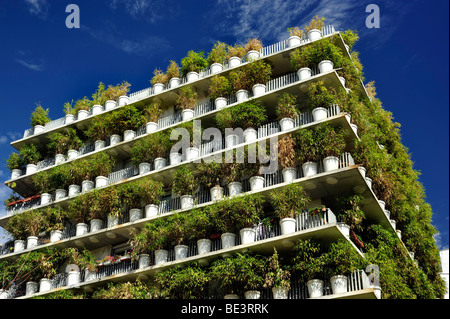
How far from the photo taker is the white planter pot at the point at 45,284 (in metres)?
28.3


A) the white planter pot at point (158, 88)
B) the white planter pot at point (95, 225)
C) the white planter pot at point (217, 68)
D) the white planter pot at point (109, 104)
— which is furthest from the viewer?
the white planter pot at point (109, 104)

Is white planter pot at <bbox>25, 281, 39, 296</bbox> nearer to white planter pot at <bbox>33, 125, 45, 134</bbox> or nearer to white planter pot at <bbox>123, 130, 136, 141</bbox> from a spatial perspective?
white planter pot at <bbox>123, 130, 136, 141</bbox>

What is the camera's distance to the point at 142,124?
105 feet

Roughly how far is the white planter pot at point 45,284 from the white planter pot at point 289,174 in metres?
11.9

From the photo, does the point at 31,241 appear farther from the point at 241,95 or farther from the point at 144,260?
the point at 241,95

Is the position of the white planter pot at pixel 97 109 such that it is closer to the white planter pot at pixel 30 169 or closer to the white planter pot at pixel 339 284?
the white planter pot at pixel 30 169

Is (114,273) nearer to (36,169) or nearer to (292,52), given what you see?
(36,169)

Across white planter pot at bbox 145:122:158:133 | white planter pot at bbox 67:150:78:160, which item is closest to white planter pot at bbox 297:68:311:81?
white planter pot at bbox 145:122:158:133

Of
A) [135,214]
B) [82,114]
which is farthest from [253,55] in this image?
[82,114]

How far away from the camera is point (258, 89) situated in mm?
29094

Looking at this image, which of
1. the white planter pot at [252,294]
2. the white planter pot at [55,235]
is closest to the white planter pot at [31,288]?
the white planter pot at [55,235]

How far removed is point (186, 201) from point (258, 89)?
249 inches

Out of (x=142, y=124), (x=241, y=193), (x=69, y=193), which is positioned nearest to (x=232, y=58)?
(x=142, y=124)

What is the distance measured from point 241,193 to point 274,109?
5264 millimetres
